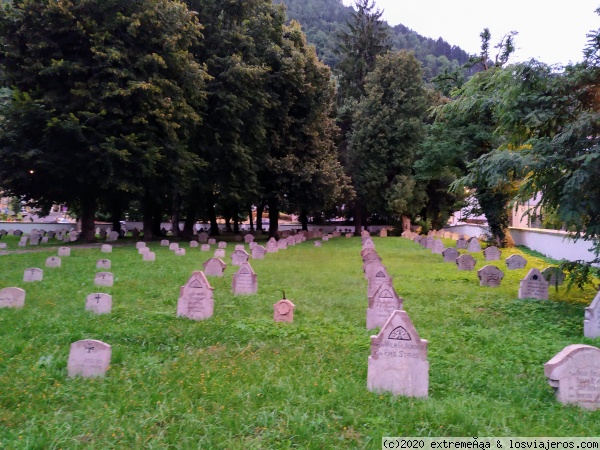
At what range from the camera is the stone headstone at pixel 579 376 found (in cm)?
456

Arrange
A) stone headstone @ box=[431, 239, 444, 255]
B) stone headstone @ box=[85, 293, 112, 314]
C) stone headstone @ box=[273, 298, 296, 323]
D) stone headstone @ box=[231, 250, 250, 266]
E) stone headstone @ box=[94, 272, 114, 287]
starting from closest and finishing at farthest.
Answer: stone headstone @ box=[273, 298, 296, 323] < stone headstone @ box=[85, 293, 112, 314] < stone headstone @ box=[94, 272, 114, 287] < stone headstone @ box=[231, 250, 250, 266] < stone headstone @ box=[431, 239, 444, 255]

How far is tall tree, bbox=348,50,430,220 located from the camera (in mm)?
38500

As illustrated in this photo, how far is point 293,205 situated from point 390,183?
34.5ft

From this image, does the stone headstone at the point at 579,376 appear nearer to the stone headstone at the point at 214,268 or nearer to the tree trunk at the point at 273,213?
the stone headstone at the point at 214,268

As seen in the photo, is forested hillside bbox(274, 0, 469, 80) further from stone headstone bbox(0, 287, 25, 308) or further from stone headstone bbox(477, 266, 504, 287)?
stone headstone bbox(0, 287, 25, 308)

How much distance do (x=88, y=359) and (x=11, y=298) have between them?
4.11 metres

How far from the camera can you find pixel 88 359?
518cm

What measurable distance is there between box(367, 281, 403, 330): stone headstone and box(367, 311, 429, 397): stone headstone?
2.57 meters

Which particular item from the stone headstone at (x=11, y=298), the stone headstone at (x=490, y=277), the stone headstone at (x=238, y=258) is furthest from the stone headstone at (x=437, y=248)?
the stone headstone at (x=11, y=298)

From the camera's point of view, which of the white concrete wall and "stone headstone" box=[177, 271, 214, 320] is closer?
"stone headstone" box=[177, 271, 214, 320]

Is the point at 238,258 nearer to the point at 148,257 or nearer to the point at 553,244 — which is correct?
the point at 148,257

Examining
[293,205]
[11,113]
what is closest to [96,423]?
[11,113]

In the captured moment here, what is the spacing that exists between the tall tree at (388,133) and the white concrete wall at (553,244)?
10.0 metres

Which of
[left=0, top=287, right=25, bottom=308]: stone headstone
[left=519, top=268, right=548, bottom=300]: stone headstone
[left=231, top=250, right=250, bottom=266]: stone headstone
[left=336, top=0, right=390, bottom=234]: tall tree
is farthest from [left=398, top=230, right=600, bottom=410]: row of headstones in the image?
[left=336, top=0, right=390, bottom=234]: tall tree
